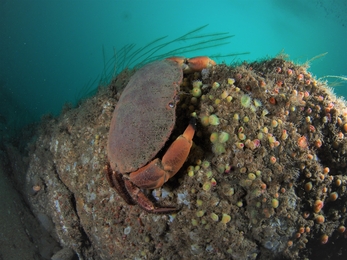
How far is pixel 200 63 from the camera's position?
10.5 feet

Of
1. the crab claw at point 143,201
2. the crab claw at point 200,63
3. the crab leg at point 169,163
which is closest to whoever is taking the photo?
the crab leg at point 169,163

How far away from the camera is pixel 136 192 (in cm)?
295

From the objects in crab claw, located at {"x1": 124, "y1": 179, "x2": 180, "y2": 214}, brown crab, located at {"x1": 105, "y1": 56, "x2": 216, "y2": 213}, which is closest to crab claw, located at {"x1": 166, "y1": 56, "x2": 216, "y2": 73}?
brown crab, located at {"x1": 105, "y1": 56, "x2": 216, "y2": 213}

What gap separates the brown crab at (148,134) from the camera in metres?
2.57

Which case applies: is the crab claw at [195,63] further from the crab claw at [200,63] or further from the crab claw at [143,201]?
the crab claw at [143,201]

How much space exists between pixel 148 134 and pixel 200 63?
1346mm

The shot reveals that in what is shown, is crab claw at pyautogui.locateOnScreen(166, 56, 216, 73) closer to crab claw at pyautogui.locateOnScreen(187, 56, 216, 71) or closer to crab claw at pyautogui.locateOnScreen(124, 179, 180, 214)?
crab claw at pyautogui.locateOnScreen(187, 56, 216, 71)

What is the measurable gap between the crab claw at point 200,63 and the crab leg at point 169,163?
1083mm

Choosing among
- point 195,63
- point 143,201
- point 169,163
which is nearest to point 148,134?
point 169,163

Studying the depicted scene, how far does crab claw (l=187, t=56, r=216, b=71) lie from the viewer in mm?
3197

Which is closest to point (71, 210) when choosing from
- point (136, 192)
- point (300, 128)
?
point (136, 192)

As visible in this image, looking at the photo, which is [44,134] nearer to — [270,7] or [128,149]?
[128,149]

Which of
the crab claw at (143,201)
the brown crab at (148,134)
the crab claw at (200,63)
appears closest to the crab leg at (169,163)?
the brown crab at (148,134)

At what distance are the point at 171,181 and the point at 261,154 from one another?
1.22m
